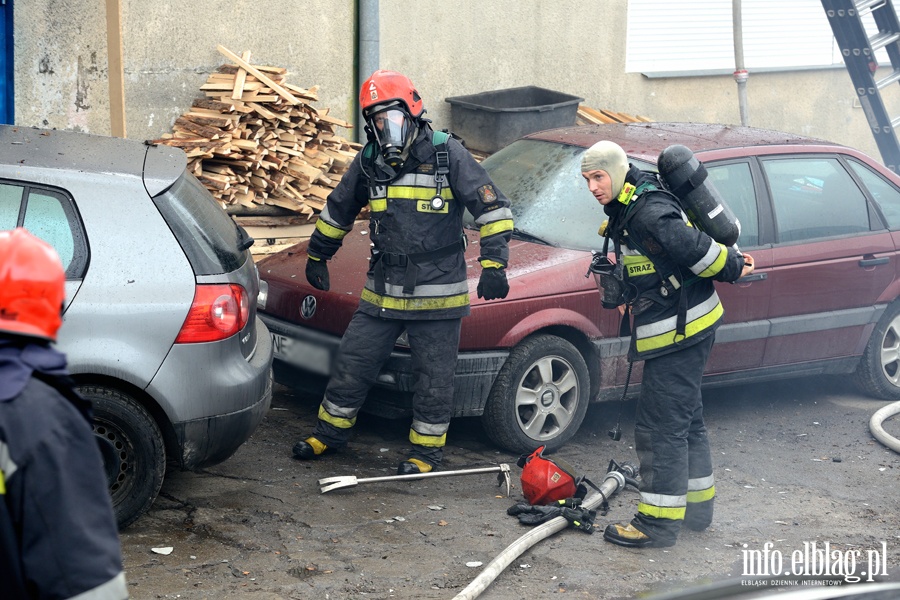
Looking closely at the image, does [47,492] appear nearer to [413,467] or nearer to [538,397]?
[413,467]

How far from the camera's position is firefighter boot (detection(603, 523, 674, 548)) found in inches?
193

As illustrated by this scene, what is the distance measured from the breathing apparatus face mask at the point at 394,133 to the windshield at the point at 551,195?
116 centimetres

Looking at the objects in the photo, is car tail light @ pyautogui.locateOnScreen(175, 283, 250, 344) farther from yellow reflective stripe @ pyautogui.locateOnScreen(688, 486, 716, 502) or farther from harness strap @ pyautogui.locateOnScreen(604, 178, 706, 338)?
yellow reflective stripe @ pyautogui.locateOnScreen(688, 486, 716, 502)

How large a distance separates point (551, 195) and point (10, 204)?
313 centimetres

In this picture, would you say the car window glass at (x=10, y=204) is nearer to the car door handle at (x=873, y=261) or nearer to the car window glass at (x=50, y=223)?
the car window glass at (x=50, y=223)

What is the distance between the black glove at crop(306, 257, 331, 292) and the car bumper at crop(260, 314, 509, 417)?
11.4 inches

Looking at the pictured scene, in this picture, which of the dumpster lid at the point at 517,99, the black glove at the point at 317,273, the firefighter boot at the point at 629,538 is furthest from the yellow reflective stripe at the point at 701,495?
the dumpster lid at the point at 517,99

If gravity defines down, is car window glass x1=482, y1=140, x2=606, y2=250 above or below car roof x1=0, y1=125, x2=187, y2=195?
below

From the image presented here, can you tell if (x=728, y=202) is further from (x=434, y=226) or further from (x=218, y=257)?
(x=218, y=257)

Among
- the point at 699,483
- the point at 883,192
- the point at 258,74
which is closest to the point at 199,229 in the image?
the point at 699,483

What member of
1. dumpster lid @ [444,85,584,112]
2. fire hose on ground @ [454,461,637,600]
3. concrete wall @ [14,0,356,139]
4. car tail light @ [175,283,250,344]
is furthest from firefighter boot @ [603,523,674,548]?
dumpster lid @ [444,85,584,112]

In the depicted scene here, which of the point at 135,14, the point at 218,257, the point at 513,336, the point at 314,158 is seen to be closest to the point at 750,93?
the point at 314,158

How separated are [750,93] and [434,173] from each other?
8.98 m

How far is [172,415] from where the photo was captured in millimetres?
4551
